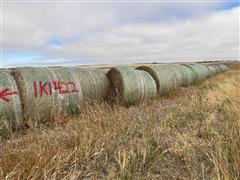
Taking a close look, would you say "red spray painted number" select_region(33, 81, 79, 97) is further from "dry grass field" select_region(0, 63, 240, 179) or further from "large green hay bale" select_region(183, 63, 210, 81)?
"large green hay bale" select_region(183, 63, 210, 81)

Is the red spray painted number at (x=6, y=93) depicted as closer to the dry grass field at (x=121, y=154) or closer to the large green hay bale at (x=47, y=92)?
the large green hay bale at (x=47, y=92)

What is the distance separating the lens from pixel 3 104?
4621 mm

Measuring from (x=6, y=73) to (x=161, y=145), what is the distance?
3.39 m

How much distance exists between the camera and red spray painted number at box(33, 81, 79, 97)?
17.2 ft

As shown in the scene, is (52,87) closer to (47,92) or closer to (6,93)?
(47,92)

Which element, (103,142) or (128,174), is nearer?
(128,174)

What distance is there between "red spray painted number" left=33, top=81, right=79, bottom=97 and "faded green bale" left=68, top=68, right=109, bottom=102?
615 millimetres

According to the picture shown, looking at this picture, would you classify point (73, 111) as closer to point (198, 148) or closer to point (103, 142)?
point (103, 142)

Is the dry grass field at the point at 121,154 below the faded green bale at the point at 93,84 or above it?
below

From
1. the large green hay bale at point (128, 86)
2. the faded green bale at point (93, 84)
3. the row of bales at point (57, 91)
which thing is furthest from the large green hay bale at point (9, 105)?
the large green hay bale at point (128, 86)

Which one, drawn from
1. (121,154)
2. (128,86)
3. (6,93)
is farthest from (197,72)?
(121,154)

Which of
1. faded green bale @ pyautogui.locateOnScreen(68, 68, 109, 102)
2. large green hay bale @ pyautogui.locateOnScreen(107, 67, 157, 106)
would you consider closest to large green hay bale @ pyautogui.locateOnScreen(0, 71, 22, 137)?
faded green bale @ pyautogui.locateOnScreen(68, 68, 109, 102)

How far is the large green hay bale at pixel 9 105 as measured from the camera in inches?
182

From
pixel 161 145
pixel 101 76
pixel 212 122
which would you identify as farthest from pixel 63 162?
pixel 101 76
